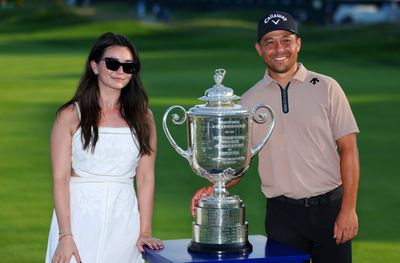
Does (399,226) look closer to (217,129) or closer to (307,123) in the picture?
(307,123)

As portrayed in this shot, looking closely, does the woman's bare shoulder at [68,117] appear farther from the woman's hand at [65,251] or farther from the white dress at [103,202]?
the woman's hand at [65,251]

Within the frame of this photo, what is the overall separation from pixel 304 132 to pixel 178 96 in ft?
63.8

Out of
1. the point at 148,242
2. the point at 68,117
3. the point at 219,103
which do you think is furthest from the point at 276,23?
the point at 148,242

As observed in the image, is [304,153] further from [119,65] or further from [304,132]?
[119,65]

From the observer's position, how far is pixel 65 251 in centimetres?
599

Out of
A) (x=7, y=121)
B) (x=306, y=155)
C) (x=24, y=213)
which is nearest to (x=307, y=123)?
(x=306, y=155)

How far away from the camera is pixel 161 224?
38.2ft

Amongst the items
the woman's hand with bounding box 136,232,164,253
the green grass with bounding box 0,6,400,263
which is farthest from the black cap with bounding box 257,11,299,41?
the green grass with bounding box 0,6,400,263

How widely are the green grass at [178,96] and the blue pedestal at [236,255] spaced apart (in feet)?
13.5

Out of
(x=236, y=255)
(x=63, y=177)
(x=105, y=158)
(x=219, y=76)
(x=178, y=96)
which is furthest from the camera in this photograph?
(x=178, y=96)

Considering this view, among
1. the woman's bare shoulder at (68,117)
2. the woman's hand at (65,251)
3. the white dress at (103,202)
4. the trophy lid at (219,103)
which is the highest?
the trophy lid at (219,103)

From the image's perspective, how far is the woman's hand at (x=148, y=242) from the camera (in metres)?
6.04

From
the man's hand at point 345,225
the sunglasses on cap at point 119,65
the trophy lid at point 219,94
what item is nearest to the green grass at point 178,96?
the man's hand at point 345,225

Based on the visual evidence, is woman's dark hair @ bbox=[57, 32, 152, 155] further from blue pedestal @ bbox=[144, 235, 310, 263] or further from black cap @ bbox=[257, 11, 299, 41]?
black cap @ bbox=[257, 11, 299, 41]
